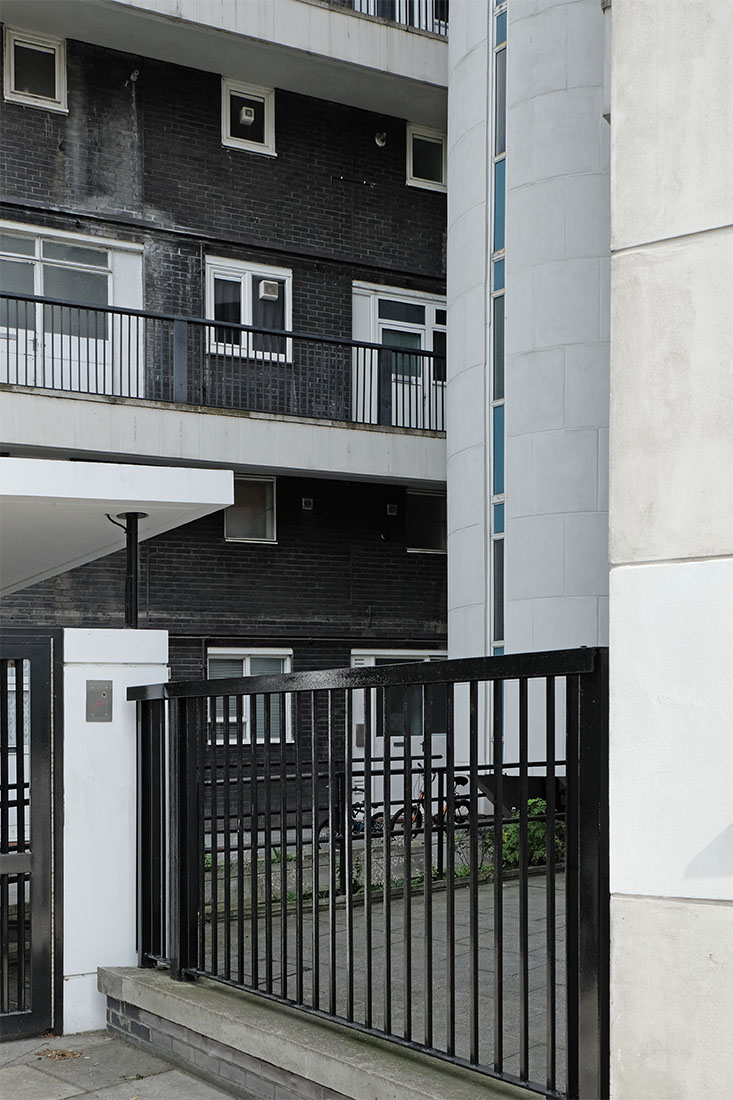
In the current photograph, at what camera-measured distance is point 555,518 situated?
12.8 metres

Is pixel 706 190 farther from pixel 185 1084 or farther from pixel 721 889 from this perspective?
pixel 185 1084

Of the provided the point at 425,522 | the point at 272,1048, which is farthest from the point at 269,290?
the point at 272,1048

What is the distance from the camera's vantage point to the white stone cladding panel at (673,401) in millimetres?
3393

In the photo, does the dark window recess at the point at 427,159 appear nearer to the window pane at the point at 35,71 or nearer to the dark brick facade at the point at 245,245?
the dark brick facade at the point at 245,245

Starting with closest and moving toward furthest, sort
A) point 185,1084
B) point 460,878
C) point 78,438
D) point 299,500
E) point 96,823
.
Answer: point 185,1084 → point 96,823 → point 460,878 → point 78,438 → point 299,500

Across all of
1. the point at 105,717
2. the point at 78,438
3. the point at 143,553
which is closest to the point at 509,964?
the point at 105,717

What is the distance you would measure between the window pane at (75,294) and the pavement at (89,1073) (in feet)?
41.5

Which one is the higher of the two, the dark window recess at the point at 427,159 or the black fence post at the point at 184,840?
the dark window recess at the point at 427,159

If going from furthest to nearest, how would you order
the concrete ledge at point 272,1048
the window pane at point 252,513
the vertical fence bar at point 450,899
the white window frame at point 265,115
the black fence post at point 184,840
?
A: the white window frame at point 265,115
the window pane at point 252,513
the black fence post at point 184,840
the concrete ledge at point 272,1048
the vertical fence bar at point 450,899

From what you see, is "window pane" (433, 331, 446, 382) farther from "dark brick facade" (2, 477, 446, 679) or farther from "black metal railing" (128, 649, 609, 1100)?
"black metal railing" (128, 649, 609, 1100)

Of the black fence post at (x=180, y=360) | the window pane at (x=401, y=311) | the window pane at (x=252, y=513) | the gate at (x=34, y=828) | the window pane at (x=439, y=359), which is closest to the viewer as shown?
the gate at (x=34, y=828)

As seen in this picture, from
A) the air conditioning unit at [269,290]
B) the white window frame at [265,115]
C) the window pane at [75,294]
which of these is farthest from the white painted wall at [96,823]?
the white window frame at [265,115]

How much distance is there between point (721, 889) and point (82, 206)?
53.4ft

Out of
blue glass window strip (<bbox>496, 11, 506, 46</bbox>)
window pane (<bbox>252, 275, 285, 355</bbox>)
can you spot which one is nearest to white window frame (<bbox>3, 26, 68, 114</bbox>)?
window pane (<bbox>252, 275, 285, 355</bbox>)
